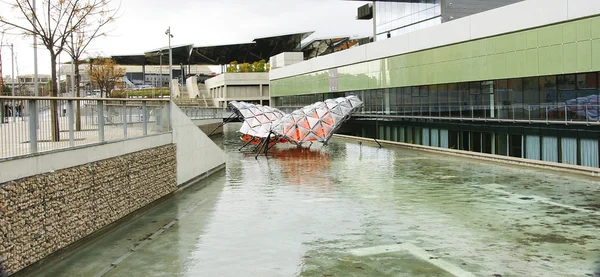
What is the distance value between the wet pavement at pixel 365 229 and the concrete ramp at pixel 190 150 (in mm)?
717

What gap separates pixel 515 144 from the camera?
31047 mm

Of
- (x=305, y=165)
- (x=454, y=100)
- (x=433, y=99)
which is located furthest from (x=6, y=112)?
(x=433, y=99)

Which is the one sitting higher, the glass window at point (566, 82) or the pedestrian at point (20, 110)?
the glass window at point (566, 82)

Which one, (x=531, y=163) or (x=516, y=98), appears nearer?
(x=531, y=163)

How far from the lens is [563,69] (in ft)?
87.5

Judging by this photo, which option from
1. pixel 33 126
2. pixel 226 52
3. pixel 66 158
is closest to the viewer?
pixel 33 126

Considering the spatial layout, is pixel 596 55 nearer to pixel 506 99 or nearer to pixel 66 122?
pixel 506 99

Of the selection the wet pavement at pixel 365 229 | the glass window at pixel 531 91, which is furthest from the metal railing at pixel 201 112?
the wet pavement at pixel 365 229

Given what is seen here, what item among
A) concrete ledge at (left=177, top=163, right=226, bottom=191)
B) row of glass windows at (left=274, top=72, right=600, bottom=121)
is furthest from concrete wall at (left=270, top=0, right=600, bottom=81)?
concrete ledge at (left=177, top=163, right=226, bottom=191)

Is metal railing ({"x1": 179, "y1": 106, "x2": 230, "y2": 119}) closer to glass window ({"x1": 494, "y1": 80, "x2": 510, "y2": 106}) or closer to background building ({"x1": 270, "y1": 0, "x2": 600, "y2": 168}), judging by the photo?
background building ({"x1": 270, "y1": 0, "x2": 600, "y2": 168})

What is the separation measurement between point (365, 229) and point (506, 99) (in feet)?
70.0

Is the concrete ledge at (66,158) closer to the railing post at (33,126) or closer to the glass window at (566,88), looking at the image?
the railing post at (33,126)

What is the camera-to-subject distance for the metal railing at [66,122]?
32.1ft

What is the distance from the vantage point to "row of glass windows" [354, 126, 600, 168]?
26.0 metres
